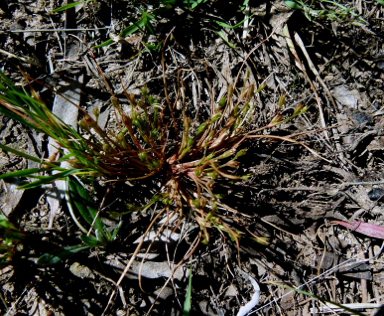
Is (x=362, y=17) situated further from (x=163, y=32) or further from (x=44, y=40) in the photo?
(x=44, y=40)

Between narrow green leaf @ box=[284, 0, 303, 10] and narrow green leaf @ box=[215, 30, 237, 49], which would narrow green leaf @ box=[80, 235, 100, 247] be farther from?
narrow green leaf @ box=[284, 0, 303, 10]

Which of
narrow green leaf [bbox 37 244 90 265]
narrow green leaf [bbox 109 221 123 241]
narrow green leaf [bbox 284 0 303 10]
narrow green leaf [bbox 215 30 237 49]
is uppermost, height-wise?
narrow green leaf [bbox 284 0 303 10]

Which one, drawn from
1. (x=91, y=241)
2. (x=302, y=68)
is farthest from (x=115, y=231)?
(x=302, y=68)

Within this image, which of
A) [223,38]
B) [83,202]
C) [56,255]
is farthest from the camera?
[223,38]

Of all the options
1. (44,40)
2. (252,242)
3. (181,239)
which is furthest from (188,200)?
(44,40)

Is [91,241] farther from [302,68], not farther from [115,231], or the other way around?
[302,68]

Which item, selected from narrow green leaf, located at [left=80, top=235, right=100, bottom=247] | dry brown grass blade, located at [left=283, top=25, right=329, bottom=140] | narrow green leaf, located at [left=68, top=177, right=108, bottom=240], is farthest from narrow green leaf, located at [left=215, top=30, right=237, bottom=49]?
narrow green leaf, located at [left=80, top=235, right=100, bottom=247]

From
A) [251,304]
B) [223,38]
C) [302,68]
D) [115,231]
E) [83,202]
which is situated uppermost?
[223,38]

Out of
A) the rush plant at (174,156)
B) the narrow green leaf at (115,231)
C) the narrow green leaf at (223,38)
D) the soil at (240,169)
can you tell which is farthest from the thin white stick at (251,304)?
the narrow green leaf at (223,38)

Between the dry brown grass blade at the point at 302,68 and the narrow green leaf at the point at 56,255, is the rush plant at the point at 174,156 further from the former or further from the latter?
the dry brown grass blade at the point at 302,68
